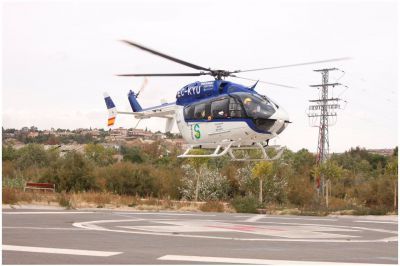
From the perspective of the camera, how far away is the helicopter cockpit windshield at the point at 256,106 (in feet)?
71.8

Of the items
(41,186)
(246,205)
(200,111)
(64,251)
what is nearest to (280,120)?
(200,111)

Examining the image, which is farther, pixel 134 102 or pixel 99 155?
pixel 99 155

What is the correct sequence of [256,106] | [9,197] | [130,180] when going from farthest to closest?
[130,180], [9,197], [256,106]

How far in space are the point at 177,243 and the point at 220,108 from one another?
933 centimetres

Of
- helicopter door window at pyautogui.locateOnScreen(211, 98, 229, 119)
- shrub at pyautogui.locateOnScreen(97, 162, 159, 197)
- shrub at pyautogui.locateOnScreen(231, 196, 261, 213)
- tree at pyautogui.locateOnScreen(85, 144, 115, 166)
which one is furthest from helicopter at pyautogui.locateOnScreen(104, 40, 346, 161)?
tree at pyautogui.locateOnScreen(85, 144, 115, 166)

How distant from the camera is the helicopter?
72.3 ft

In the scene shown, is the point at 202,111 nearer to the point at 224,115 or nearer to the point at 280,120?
the point at 224,115

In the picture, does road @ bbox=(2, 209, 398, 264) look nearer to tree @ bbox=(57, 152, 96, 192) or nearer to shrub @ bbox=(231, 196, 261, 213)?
shrub @ bbox=(231, 196, 261, 213)

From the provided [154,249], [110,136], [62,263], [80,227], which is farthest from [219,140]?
[110,136]

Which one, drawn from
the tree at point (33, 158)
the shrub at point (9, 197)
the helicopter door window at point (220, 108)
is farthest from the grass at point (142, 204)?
the tree at point (33, 158)

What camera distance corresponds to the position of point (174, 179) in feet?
177

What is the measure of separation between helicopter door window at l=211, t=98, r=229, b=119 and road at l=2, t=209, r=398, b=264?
4.40m

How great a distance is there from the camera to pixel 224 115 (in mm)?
22719

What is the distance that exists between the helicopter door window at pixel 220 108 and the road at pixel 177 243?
4.40 meters
